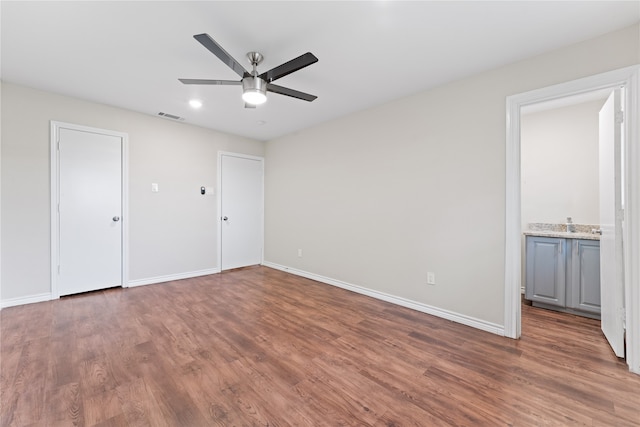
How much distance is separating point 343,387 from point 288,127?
3813 millimetres

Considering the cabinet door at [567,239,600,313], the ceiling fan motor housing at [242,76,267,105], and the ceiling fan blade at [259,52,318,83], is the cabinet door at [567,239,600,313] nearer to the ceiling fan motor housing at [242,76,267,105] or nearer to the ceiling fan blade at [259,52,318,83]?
the ceiling fan blade at [259,52,318,83]

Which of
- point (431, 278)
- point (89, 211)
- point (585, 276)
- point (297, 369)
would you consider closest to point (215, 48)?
point (297, 369)

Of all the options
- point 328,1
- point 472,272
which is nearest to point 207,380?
point 472,272

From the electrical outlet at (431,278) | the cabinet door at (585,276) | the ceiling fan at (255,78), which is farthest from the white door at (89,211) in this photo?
A: the cabinet door at (585,276)

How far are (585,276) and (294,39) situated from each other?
12.4ft

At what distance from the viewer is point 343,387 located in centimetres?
169

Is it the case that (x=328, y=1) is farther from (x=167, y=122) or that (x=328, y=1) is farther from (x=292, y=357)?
(x=167, y=122)

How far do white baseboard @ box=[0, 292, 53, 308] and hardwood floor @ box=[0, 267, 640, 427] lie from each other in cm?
15

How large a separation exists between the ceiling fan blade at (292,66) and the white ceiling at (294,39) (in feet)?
0.86

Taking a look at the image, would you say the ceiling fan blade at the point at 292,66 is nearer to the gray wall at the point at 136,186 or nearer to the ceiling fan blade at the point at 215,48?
the ceiling fan blade at the point at 215,48

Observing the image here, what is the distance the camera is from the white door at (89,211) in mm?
3279

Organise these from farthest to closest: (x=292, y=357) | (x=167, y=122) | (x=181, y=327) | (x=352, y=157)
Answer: (x=167, y=122), (x=352, y=157), (x=181, y=327), (x=292, y=357)

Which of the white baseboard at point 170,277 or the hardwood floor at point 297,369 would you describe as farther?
the white baseboard at point 170,277

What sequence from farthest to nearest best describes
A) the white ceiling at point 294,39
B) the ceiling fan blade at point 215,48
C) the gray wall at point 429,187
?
the gray wall at point 429,187 → the white ceiling at point 294,39 → the ceiling fan blade at point 215,48
